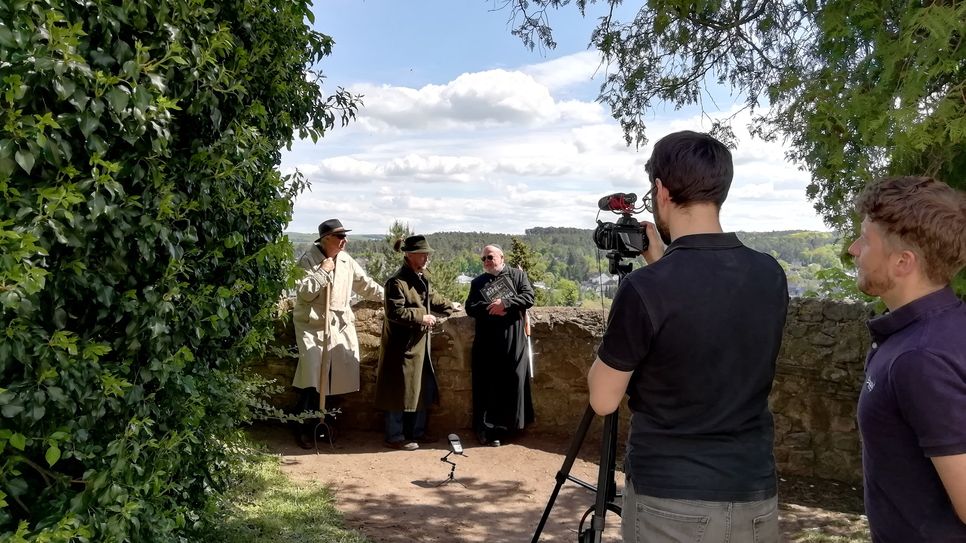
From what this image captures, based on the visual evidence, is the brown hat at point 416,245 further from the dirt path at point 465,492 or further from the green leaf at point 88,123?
the green leaf at point 88,123

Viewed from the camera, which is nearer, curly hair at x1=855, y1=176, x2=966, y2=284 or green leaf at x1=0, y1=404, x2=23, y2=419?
curly hair at x1=855, y1=176, x2=966, y2=284

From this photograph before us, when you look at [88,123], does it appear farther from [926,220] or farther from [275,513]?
[275,513]

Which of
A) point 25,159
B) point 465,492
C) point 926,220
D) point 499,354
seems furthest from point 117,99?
point 499,354

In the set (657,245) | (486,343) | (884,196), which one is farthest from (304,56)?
(486,343)

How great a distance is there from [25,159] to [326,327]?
4357 mm

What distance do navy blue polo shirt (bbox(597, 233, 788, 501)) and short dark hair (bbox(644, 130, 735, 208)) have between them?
11 cm

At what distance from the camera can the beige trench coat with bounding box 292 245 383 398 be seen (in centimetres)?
598

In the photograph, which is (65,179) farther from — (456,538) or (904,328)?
(456,538)

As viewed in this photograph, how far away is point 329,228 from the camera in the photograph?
5.95 metres

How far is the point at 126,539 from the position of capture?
225 centimetres

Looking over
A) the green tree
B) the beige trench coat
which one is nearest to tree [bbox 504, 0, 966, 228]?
the beige trench coat

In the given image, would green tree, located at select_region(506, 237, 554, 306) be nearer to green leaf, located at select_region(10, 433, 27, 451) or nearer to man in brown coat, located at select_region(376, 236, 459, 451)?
man in brown coat, located at select_region(376, 236, 459, 451)

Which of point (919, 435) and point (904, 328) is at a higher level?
point (904, 328)

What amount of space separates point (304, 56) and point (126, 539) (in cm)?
212
